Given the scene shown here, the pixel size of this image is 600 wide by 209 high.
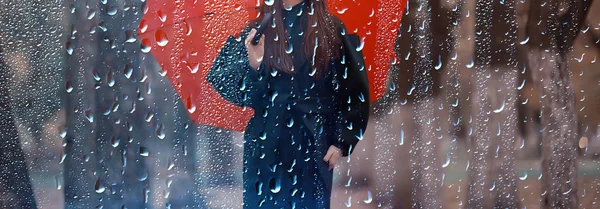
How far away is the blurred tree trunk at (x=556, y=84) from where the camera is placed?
98 centimetres

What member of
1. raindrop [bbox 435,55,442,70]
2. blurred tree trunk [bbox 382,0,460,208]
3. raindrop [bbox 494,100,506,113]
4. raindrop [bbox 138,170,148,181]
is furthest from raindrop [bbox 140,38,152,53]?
raindrop [bbox 494,100,506,113]

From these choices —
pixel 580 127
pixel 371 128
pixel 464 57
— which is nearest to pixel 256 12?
pixel 371 128

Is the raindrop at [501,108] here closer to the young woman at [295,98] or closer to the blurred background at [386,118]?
the blurred background at [386,118]

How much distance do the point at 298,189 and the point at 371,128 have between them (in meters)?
0.19

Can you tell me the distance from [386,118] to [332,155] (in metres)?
0.13

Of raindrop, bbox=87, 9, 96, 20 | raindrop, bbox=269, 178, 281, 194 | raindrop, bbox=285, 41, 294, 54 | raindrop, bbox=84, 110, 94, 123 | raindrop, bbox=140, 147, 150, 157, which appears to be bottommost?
raindrop, bbox=269, 178, 281, 194

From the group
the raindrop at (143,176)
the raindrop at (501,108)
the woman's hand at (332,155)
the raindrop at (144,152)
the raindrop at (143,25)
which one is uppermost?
the raindrop at (143,25)

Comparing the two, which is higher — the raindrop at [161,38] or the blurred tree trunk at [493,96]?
the raindrop at [161,38]

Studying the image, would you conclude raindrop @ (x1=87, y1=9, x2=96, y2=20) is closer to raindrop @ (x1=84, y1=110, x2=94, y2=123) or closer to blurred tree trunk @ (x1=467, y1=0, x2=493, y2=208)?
raindrop @ (x1=84, y1=110, x2=94, y2=123)

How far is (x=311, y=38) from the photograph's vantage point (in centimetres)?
95

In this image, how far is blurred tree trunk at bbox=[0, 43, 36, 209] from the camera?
0.91 metres

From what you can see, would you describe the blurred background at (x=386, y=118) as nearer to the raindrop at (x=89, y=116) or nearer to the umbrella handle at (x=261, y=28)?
the raindrop at (x=89, y=116)

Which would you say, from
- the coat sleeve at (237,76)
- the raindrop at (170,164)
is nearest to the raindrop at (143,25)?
the coat sleeve at (237,76)

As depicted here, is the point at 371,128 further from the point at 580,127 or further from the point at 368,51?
the point at 580,127
